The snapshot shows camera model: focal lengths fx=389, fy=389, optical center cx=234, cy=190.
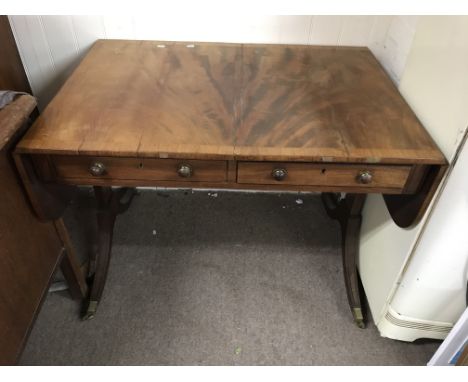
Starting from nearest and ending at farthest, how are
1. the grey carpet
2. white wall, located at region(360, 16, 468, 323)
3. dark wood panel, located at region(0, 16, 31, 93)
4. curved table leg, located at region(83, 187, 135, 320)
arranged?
white wall, located at region(360, 16, 468, 323), dark wood panel, located at region(0, 16, 31, 93), the grey carpet, curved table leg, located at region(83, 187, 135, 320)

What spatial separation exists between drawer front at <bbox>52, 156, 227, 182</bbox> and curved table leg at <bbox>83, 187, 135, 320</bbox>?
1.58ft

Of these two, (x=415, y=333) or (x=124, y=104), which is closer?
(x=124, y=104)

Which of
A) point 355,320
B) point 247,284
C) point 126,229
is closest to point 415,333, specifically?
point 355,320

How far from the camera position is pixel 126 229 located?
173 cm

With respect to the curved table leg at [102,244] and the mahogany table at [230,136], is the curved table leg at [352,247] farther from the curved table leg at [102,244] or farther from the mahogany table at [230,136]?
the curved table leg at [102,244]

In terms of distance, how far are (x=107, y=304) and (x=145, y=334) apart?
20 centimetres

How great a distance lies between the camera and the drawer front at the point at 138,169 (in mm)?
949

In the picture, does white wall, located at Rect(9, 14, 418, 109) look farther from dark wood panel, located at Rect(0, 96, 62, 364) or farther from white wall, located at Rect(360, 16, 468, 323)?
dark wood panel, located at Rect(0, 96, 62, 364)

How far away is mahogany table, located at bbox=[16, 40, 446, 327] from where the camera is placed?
926mm

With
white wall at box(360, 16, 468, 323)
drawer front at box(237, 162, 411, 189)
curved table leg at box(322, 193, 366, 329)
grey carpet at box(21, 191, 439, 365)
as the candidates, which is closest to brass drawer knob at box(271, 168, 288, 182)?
drawer front at box(237, 162, 411, 189)

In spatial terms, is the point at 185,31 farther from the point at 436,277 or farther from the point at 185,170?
the point at 436,277

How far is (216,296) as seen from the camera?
1479 mm

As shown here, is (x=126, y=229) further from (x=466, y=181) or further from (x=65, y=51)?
(x=466, y=181)

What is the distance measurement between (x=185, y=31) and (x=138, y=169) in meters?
0.70
